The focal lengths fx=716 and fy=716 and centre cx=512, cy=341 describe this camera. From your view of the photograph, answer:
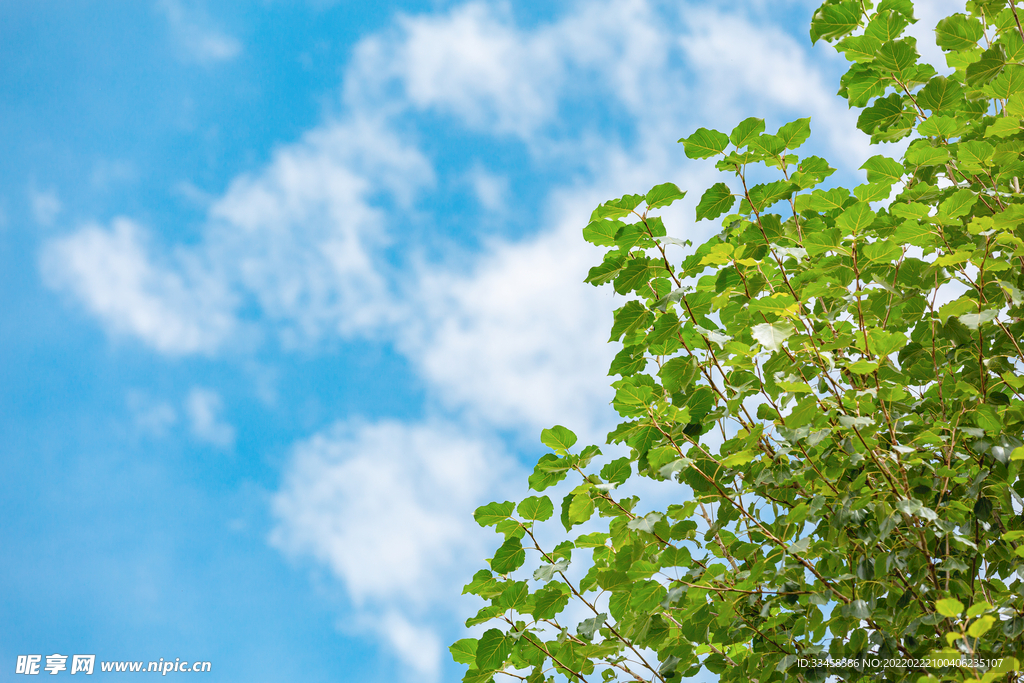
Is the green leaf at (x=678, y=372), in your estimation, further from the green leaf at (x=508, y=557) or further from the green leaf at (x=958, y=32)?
the green leaf at (x=958, y=32)

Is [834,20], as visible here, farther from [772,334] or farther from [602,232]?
[772,334]

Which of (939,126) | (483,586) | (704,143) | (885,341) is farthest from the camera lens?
(483,586)

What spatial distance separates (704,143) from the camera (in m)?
3.28

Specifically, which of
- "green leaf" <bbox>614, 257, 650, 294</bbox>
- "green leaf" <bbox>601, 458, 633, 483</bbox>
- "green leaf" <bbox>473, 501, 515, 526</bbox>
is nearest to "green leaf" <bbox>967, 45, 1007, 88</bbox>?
"green leaf" <bbox>614, 257, 650, 294</bbox>

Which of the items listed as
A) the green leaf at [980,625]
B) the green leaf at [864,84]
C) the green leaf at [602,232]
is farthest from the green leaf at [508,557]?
the green leaf at [864,84]

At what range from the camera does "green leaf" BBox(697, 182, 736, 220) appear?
3523 mm

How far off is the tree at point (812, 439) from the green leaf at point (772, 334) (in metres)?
0.01

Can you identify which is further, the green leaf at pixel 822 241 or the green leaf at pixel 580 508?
the green leaf at pixel 580 508

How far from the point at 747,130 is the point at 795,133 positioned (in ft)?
0.77

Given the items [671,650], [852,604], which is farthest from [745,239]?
[671,650]

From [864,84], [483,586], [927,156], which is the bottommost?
[483,586]

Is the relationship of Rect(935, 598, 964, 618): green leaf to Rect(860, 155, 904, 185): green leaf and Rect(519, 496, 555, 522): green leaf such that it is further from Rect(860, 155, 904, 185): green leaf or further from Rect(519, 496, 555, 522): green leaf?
Rect(860, 155, 904, 185): green leaf

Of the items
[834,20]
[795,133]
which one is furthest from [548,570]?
[834,20]

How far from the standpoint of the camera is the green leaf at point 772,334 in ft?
8.57
